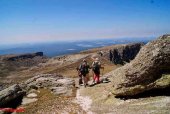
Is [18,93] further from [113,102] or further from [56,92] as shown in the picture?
[113,102]

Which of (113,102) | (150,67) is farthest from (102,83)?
(150,67)

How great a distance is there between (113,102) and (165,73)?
6009mm

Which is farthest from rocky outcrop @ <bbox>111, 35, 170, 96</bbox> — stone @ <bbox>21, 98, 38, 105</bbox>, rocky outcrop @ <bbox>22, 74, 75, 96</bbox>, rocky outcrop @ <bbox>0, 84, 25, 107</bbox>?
rocky outcrop @ <bbox>0, 84, 25, 107</bbox>

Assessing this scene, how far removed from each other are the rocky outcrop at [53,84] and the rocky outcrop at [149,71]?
11.6 m

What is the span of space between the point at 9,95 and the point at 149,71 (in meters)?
18.5

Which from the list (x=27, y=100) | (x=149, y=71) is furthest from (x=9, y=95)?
(x=149, y=71)

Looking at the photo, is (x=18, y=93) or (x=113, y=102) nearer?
(x=113, y=102)

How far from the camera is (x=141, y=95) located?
2659cm

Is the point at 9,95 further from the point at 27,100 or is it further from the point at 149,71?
the point at 149,71

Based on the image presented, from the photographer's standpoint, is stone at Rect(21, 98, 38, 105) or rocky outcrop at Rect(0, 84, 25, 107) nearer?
rocky outcrop at Rect(0, 84, 25, 107)

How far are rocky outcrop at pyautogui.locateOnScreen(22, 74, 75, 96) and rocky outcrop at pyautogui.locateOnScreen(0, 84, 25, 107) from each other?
4878mm

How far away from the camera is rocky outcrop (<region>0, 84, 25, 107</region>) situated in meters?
33.2

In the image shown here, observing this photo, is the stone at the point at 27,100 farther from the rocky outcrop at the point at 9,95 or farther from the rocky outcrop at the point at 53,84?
the rocky outcrop at the point at 53,84

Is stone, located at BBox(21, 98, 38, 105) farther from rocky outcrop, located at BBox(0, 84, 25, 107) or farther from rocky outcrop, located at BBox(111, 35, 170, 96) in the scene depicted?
rocky outcrop, located at BBox(111, 35, 170, 96)
